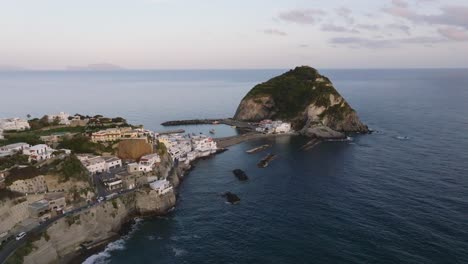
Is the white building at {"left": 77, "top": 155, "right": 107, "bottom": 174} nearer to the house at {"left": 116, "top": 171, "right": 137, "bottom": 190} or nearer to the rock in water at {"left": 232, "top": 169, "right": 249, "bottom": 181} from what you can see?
the house at {"left": 116, "top": 171, "right": 137, "bottom": 190}

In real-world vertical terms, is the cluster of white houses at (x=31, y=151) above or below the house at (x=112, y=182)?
above

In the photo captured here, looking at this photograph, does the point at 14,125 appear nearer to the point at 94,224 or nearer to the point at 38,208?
the point at 38,208

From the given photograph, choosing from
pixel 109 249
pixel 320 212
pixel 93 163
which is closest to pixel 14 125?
pixel 93 163

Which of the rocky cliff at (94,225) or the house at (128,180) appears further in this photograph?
the house at (128,180)

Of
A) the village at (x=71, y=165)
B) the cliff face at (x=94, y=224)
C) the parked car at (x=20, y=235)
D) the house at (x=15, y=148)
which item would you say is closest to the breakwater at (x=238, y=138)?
the village at (x=71, y=165)

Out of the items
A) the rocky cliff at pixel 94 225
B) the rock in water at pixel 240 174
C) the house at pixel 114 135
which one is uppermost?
the house at pixel 114 135

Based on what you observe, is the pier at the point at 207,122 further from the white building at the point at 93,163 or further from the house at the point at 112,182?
the house at the point at 112,182

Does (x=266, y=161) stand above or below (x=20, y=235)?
above

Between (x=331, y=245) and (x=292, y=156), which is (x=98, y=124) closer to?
(x=292, y=156)
